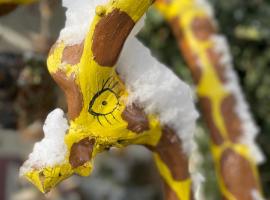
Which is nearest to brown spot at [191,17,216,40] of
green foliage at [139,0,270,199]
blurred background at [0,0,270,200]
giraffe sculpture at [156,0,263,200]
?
giraffe sculpture at [156,0,263,200]

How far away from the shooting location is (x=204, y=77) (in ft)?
4.18

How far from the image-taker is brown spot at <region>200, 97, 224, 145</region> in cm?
120

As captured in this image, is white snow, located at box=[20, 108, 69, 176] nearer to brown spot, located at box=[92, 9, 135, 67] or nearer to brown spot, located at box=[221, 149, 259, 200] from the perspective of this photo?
brown spot, located at box=[92, 9, 135, 67]

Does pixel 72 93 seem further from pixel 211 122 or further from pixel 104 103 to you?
pixel 211 122

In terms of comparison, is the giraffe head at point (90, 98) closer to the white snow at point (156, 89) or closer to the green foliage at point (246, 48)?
the white snow at point (156, 89)

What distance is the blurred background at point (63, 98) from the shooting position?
118cm

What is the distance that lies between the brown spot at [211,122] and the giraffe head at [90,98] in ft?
1.37

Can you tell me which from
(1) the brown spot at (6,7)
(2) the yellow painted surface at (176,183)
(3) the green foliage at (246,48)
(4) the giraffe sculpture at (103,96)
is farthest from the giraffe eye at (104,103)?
(3) the green foliage at (246,48)

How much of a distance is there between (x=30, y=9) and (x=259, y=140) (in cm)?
77

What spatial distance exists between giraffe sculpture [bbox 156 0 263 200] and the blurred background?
246 mm

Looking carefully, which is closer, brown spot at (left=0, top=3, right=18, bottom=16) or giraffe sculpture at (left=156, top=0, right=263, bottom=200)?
brown spot at (left=0, top=3, right=18, bottom=16)

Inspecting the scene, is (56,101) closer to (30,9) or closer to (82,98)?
(30,9)

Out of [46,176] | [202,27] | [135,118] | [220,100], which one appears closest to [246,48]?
[202,27]

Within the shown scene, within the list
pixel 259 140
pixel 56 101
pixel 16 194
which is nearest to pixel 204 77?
pixel 56 101
